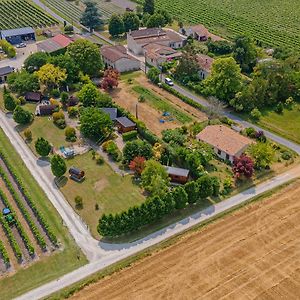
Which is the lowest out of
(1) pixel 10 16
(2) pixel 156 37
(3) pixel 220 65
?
(1) pixel 10 16

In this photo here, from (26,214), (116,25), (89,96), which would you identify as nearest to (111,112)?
(89,96)

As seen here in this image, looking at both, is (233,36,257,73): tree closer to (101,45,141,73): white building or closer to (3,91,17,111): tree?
(101,45,141,73): white building

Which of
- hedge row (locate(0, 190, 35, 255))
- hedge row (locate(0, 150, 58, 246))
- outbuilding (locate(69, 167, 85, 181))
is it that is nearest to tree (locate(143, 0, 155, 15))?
hedge row (locate(0, 150, 58, 246))

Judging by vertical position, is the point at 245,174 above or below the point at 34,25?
above

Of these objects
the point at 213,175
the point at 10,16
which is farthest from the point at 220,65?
the point at 10,16

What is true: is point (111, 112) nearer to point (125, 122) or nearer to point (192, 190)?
point (125, 122)

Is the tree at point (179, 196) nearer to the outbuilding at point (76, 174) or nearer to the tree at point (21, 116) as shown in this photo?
the outbuilding at point (76, 174)

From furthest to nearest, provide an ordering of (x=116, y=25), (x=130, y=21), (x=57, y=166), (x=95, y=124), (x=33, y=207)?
1. (x=130, y=21)
2. (x=116, y=25)
3. (x=95, y=124)
4. (x=57, y=166)
5. (x=33, y=207)

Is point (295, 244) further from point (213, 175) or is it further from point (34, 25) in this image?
point (34, 25)
